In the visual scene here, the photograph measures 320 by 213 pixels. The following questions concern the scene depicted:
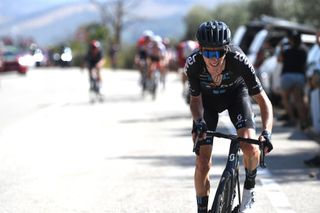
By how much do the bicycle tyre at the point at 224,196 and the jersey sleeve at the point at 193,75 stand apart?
800 mm

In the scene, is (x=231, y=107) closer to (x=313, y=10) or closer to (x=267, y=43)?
(x=267, y=43)

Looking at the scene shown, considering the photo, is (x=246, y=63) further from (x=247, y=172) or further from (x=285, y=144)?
(x=285, y=144)

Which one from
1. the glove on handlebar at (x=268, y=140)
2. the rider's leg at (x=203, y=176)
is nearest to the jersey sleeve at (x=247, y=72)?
the glove on handlebar at (x=268, y=140)

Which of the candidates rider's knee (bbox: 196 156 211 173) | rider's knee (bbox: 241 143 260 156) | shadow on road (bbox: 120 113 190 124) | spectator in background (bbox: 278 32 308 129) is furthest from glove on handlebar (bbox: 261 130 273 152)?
shadow on road (bbox: 120 113 190 124)

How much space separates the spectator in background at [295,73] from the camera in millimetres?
15703

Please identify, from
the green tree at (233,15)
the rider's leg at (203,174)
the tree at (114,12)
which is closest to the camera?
the rider's leg at (203,174)

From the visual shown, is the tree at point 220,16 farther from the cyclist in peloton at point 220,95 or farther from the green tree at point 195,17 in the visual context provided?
the cyclist in peloton at point 220,95

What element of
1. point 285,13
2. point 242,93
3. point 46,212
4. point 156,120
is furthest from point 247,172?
point 285,13

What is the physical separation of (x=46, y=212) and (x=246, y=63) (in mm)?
2692

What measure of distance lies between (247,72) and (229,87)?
13.2 inches

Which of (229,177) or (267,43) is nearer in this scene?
(229,177)

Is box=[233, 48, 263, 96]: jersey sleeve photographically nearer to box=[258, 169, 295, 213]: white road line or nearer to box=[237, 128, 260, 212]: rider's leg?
box=[237, 128, 260, 212]: rider's leg

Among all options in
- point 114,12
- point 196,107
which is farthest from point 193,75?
point 114,12

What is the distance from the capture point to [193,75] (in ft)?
23.6
